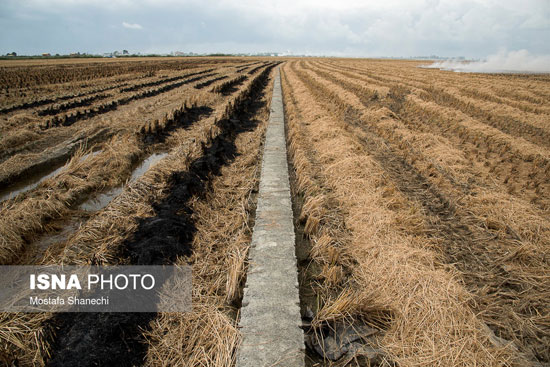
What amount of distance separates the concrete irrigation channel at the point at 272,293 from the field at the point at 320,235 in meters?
0.14

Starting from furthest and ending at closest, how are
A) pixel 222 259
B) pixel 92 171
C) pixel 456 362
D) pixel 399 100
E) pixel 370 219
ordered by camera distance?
pixel 399 100 → pixel 92 171 → pixel 370 219 → pixel 222 259 → pixel 456 362

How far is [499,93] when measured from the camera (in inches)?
545

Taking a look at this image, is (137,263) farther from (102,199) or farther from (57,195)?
(57,195)

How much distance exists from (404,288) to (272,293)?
136cm

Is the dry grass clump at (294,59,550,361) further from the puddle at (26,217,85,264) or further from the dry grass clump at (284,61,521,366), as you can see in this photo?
the puddle at (26,217,85,264)

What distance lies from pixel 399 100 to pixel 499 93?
6123 mm

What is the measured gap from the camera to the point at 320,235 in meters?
3.50

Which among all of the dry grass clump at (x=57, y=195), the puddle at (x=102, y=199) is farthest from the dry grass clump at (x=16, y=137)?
A: the puddle at (x=102, y=199)

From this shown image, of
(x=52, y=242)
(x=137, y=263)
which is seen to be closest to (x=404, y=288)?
(x=137, y=263)

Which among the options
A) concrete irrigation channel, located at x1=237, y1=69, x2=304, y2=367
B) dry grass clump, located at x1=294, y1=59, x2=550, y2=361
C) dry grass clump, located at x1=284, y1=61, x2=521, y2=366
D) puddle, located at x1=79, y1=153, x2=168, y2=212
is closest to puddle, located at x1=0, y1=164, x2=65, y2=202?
puddle, located at x1=79, y1=153, x2=168, y2=212

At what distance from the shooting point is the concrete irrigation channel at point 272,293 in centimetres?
202

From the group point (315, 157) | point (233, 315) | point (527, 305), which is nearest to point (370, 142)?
point (315, 157)

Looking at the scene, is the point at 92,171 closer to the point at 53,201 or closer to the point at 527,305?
the point at 53,201

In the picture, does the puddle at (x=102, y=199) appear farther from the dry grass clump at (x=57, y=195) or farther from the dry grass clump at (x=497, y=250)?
the dry grass clump at (x=497, y=250)
